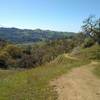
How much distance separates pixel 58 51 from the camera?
11256 cm

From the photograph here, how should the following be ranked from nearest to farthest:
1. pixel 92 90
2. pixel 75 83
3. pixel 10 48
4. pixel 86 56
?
pixel 92 90, pixel 75 83, pixel 86 56, pixel 10 48

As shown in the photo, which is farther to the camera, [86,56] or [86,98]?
[86,56]

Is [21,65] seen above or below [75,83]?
below

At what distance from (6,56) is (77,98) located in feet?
330

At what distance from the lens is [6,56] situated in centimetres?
11431

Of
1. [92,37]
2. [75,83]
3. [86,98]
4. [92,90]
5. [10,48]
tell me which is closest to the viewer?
[86,98]

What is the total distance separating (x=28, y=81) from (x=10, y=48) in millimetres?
106058

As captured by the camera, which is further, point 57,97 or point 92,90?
point 92,90

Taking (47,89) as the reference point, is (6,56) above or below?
below

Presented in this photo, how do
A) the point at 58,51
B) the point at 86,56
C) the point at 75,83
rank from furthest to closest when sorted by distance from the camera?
1. the point at 58,51
2. the point at 86,56
3. the point at 75,83

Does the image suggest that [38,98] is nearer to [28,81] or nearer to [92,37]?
[28,81]

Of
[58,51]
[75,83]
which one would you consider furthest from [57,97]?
[58,51]

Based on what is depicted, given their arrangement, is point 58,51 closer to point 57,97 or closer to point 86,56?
point 86,56

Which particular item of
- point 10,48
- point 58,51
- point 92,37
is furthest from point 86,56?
point 10,48
